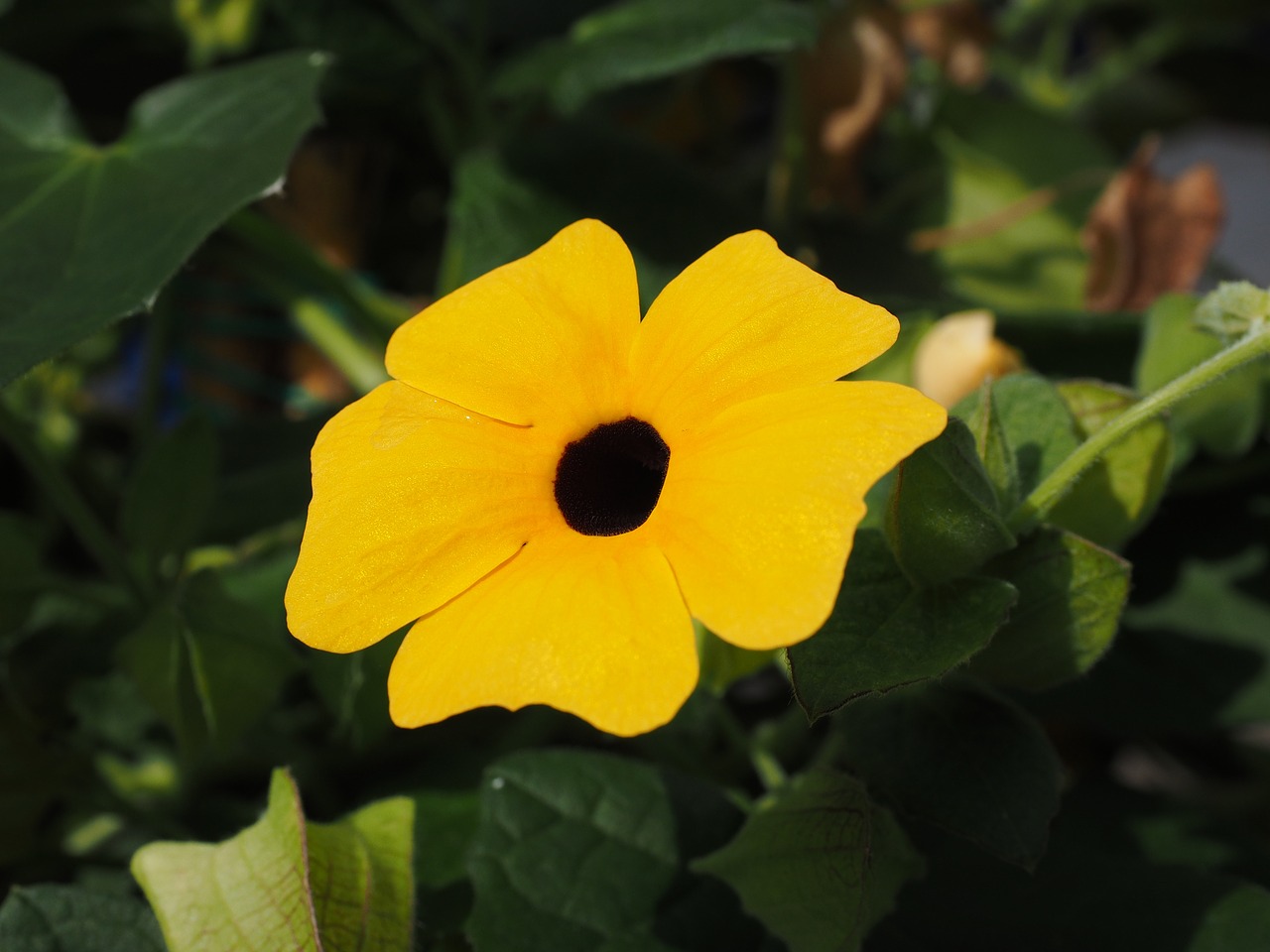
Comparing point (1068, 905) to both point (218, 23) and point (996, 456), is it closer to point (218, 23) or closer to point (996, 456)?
point (996, 456)

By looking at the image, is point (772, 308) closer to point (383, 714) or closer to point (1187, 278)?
point (383, 714)

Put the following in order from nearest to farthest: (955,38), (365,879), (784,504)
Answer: (784,504) → (365,879) → (955,38)

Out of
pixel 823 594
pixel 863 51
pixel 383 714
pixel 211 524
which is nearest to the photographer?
pixel 823 594

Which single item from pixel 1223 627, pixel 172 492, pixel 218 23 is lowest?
pixel 1223 627

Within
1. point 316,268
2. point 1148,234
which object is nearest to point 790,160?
point 1148,234

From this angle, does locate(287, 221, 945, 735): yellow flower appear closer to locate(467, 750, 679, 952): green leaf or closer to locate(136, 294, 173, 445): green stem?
locate(467, 750, 679, 952): green leaf

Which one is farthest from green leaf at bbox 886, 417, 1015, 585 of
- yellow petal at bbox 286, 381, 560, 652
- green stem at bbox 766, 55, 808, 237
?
green stem at bbox 766, 55, 808, 237

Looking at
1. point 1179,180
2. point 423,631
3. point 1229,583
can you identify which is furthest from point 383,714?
point 1179,180
